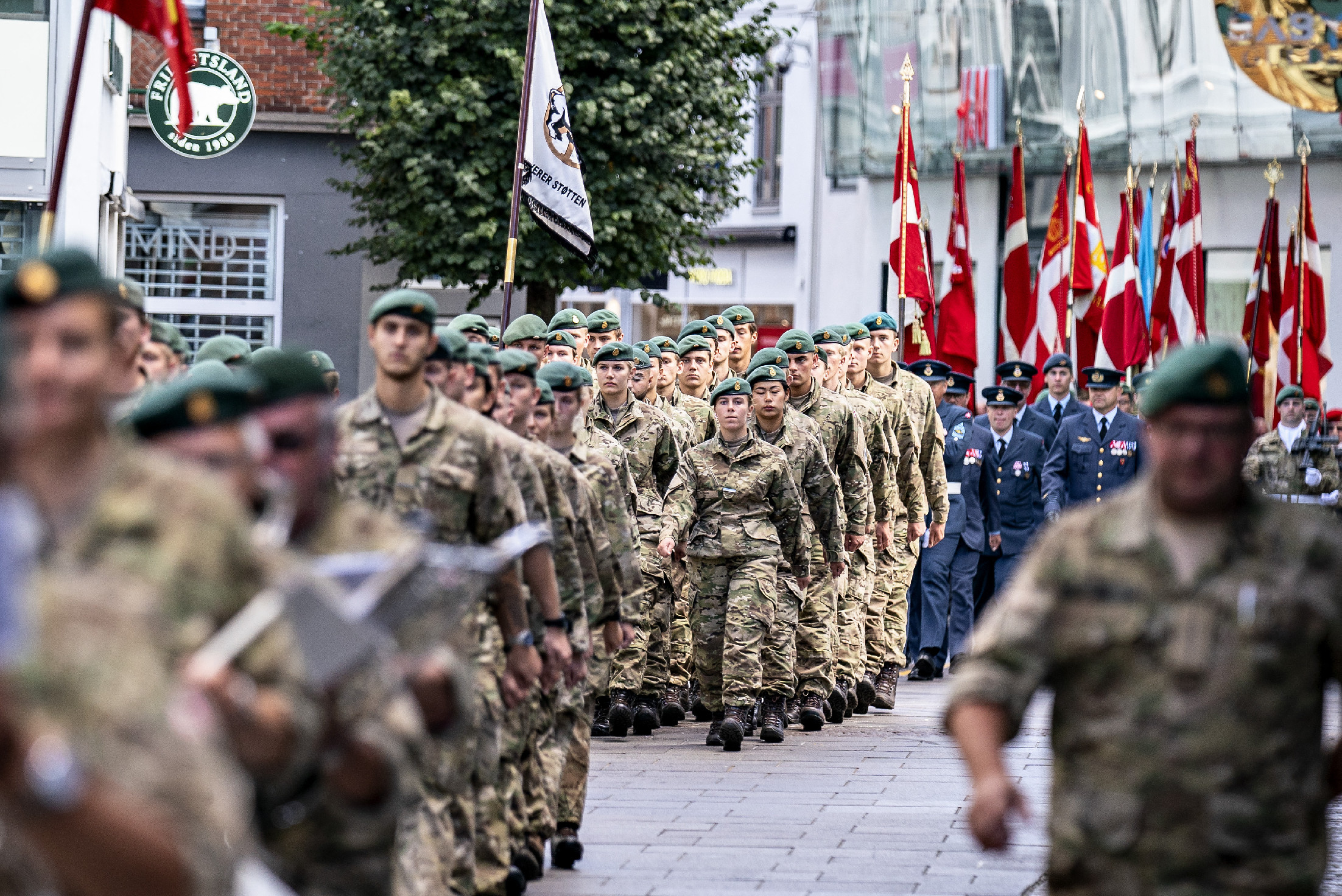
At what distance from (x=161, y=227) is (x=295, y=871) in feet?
87.1

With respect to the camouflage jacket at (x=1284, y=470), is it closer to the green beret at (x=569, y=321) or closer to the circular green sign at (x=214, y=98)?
the green beret at (x=569, y=321)

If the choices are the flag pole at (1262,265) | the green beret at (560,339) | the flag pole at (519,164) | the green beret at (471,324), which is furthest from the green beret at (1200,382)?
the flag pole at (1262,265)

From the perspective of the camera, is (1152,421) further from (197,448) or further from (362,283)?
(362,283)

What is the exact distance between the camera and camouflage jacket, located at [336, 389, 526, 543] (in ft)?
24.4

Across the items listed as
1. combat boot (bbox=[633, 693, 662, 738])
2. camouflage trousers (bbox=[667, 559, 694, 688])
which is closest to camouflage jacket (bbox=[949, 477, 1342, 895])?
combat boot (bbox=[633, 693, 662, 738])

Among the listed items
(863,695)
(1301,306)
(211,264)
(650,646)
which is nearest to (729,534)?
(650,646)

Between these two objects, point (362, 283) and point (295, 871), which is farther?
point (362, 283)

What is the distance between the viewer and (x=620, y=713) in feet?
44.3

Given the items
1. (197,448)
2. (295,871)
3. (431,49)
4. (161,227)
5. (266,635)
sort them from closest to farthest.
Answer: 1. (266,635)
2. (197,448)
3. (295,871)
4. (431,49)
5. (161,227)

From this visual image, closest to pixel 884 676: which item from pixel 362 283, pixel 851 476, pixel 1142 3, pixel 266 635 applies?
pixel 851 476

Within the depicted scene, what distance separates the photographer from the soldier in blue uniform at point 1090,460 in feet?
63.4

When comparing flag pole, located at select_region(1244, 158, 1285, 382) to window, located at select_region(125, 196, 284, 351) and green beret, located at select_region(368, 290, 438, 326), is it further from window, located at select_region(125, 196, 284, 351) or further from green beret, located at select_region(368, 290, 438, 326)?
green beret, located at select_region(368, 290, 438, 326)

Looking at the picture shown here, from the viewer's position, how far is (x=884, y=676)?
15648 millimetres

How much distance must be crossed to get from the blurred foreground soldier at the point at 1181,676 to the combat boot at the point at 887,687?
10.4 meters
